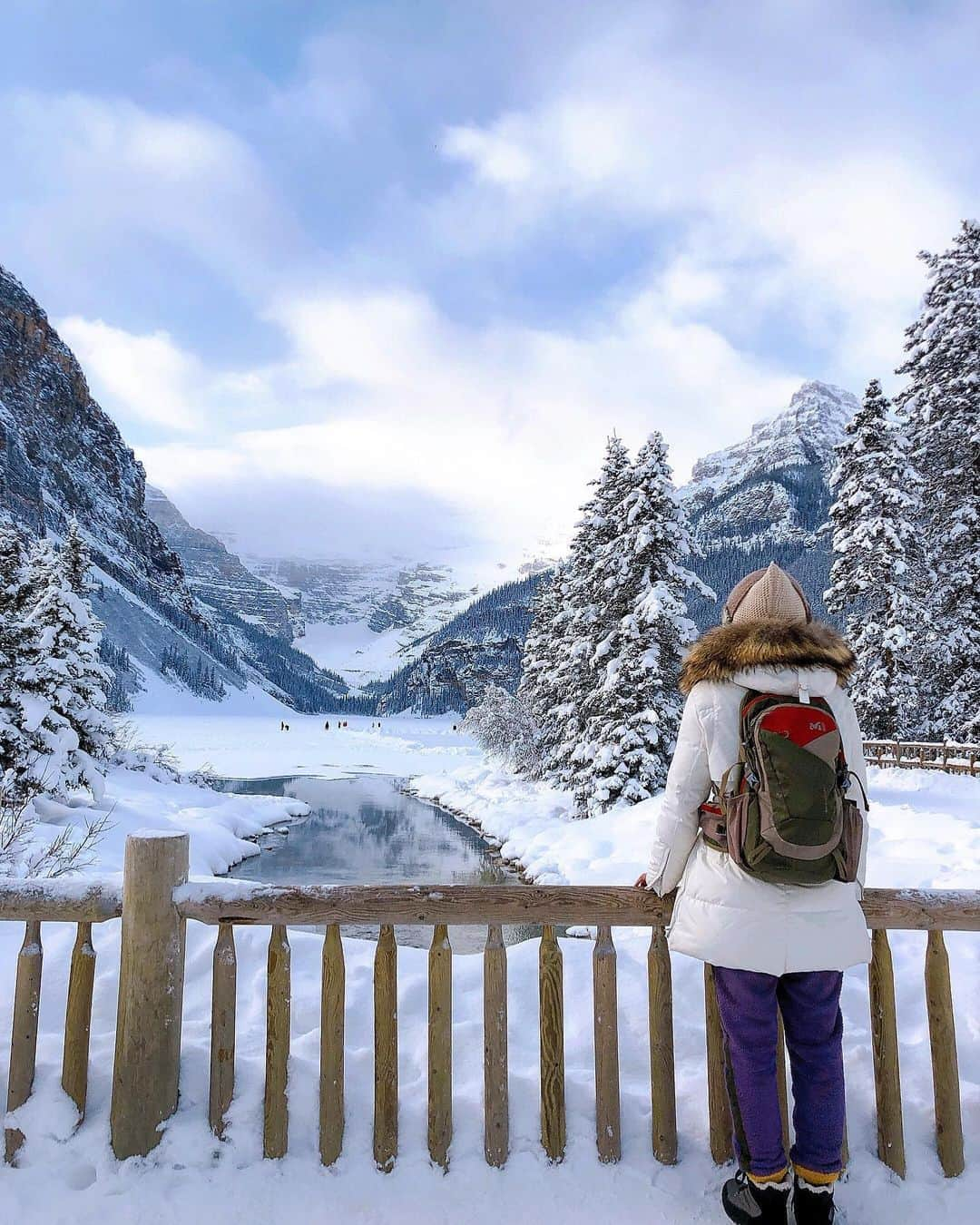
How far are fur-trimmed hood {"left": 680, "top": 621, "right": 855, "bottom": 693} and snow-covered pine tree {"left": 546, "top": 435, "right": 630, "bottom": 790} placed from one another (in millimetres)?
15457

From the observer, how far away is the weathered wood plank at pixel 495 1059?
9.06ft

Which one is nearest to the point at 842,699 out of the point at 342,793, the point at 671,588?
the point at 671,588

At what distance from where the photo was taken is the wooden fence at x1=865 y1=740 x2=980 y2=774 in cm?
1424

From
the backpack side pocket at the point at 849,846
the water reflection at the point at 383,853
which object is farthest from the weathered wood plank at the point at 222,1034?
the water reflection at the point at 383,853

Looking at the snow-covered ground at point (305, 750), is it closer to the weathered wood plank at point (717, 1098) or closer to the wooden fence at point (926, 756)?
the wooden fence at point (926, 756)

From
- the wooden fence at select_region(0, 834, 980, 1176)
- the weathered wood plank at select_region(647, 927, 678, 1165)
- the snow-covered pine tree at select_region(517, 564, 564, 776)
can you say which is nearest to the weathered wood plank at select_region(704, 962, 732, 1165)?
the wooden fence at select_region(0, 834, 980, 1176)

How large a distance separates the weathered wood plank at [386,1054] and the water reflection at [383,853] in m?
6.94

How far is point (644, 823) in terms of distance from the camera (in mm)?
14695

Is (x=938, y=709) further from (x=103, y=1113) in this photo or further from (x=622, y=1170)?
(x=103, y=1113)

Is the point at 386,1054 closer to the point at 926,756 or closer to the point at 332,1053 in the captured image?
the point at 332,1053

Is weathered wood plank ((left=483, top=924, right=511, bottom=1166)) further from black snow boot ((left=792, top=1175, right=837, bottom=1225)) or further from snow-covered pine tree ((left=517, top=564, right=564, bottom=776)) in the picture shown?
snow-covered pine tree ((left=517, top=564, right=564, bottom=776))

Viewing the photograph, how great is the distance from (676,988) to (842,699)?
181 cm

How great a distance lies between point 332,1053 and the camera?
2826 millimetres

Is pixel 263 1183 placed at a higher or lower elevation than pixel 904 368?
lower
